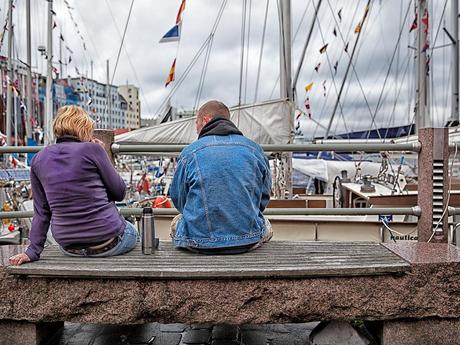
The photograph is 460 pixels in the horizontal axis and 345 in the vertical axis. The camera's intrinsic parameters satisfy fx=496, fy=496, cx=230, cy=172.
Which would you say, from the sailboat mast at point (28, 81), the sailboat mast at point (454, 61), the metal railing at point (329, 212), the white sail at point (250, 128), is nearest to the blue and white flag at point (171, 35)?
the white sail at point (250, 128)

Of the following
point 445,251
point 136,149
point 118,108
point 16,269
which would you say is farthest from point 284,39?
point 118,108

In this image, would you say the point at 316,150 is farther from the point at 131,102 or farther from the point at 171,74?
the point at 131,102

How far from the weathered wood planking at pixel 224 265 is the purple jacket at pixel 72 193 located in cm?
18

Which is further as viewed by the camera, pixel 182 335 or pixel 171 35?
pixel 171 35

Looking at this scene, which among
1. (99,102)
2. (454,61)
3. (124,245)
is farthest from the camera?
(99,102)

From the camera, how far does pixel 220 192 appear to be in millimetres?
3277

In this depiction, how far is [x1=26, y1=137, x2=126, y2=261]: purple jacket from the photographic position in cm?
320

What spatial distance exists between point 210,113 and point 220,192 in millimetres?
674

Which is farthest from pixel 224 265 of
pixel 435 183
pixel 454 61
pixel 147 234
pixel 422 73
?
pixel 454 61

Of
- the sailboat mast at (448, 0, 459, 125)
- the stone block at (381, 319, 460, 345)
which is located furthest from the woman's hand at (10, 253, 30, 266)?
the sailboat mast at (448, 0, 459, 125)

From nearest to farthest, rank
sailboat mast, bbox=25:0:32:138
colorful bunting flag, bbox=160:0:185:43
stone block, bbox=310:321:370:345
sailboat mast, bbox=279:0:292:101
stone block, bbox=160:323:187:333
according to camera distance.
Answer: stone block, bbox=310:321:370:345 < stone block, bbox=160:323:187:333 < sailboat mast, bbox=279:0:292:101 < colorful bunting flag, bbox=160:0:185:43 < sailboat mast, bbox=25:0:32:138

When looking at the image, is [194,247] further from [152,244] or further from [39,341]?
[39,341]

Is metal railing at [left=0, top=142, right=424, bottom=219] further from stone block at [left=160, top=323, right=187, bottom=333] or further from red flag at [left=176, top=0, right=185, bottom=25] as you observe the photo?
red flag at [left=176, top=0, right=185, bottom=25]

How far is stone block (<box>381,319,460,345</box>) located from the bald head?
5.93ft
